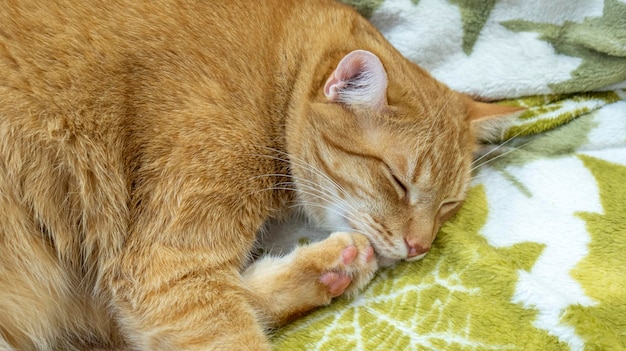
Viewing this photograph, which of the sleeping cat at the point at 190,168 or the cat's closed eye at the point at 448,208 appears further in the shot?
the cat's closed eye at the point at 448,208

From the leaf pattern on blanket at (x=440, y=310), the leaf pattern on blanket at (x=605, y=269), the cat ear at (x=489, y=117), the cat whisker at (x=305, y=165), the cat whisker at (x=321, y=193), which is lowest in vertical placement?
the leaf pattern on blanket at (x=440, y=310)

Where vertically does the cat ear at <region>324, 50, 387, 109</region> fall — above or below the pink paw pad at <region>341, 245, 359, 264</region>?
above

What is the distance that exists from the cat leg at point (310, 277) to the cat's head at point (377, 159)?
0.07 m

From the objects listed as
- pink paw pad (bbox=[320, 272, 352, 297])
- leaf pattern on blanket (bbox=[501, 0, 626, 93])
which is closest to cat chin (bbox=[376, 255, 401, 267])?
pink paw pad (bbox=[320, 272, 352, 297])

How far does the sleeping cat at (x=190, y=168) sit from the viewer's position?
4.18 ft

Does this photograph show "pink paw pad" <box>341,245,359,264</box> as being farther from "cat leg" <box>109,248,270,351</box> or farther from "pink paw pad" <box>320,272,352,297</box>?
"cat leg" <box>109,248,270,351</box>

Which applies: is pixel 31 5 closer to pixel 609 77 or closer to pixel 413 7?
pixel 413 7

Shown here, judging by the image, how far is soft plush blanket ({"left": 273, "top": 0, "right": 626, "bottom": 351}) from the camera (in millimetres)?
1326

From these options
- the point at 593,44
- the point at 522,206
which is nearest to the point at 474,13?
the point at 593,44

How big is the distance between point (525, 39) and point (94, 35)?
51.4 inches

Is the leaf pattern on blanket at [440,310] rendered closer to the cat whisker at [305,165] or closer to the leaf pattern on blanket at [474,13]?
the cat whisker at [305,165]

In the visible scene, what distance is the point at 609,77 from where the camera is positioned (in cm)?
176

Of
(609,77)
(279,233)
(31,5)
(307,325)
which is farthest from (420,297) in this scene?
(31,5)

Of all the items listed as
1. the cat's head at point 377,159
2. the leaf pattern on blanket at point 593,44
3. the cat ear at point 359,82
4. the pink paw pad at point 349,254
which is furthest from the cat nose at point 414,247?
the leaf pattern on blanket at point 593,44
